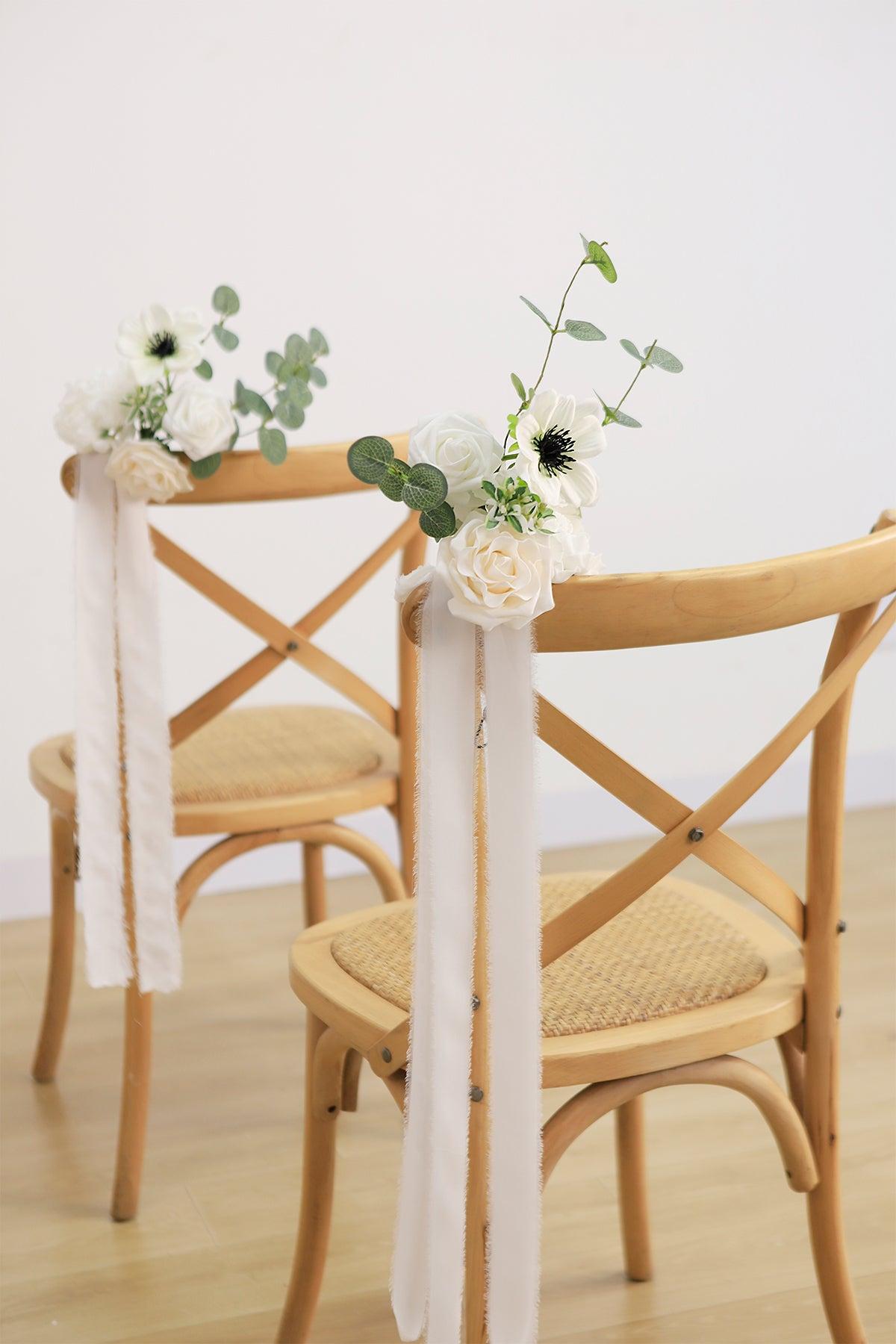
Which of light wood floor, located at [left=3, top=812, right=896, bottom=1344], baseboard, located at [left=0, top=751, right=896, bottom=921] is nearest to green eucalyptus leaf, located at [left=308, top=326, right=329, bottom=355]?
light wood floor, located at [left=3, top=812, right=896, bottom=1344]

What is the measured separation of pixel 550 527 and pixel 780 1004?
461 mm

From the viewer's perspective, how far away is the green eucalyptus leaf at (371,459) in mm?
1085

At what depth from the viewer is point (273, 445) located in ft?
5.46

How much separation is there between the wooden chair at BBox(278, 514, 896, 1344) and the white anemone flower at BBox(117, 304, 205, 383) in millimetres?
655

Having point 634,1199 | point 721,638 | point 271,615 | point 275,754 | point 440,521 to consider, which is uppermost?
point 440,521

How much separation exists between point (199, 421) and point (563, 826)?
1.70 meters

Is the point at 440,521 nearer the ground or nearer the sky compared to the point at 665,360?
nearer the ground

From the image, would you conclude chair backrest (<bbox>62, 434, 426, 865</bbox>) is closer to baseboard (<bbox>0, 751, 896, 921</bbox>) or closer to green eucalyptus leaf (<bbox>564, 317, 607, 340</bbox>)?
green eucalyptus leaf (<bbox>564, 317, 607, 340</bbox>)

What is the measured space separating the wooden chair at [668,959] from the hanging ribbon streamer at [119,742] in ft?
1.11

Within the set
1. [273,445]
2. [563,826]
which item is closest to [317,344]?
[273,445]

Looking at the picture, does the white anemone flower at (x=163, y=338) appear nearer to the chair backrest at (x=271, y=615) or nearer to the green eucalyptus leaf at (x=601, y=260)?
the chair backrest at (x=271, y=615)

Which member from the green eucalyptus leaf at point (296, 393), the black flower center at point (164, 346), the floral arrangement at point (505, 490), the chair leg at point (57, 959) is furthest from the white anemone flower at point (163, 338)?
the floral arrangement at point (505, 490)

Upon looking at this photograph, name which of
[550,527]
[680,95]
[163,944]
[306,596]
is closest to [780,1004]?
[550,527]

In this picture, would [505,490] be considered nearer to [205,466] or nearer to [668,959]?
[668,959]
